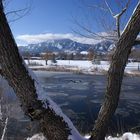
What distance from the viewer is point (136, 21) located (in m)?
3.77

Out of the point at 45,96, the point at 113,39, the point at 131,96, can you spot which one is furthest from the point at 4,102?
the point at 131,96

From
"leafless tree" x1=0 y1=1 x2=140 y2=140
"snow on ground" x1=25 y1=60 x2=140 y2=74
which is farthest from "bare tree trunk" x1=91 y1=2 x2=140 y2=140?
"snow on ground" x1=25 y1=60 x2=140 y2=74

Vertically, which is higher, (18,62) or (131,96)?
(18,62)

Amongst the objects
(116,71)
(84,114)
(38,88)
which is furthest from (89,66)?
(38,88)

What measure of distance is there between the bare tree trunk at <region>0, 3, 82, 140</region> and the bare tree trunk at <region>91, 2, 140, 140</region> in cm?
63

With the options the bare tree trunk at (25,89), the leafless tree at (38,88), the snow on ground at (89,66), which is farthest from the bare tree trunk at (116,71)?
the snow on ground at (89,66)

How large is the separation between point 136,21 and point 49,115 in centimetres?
160

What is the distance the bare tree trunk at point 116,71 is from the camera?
3828mm

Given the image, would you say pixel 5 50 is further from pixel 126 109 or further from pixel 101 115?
pixel 126 109

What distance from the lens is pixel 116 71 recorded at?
13.5ft

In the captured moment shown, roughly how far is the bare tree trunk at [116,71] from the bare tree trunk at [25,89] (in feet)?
2.08

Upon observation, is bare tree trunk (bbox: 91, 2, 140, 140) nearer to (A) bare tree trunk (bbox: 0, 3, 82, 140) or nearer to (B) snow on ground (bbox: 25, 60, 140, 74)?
(A) bare tree trunk (bbox: 0, 3, 82, 140)

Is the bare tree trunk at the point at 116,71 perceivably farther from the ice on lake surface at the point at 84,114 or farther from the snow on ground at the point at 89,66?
the snow on ground at the point at 89,66

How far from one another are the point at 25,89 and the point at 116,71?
131cm
